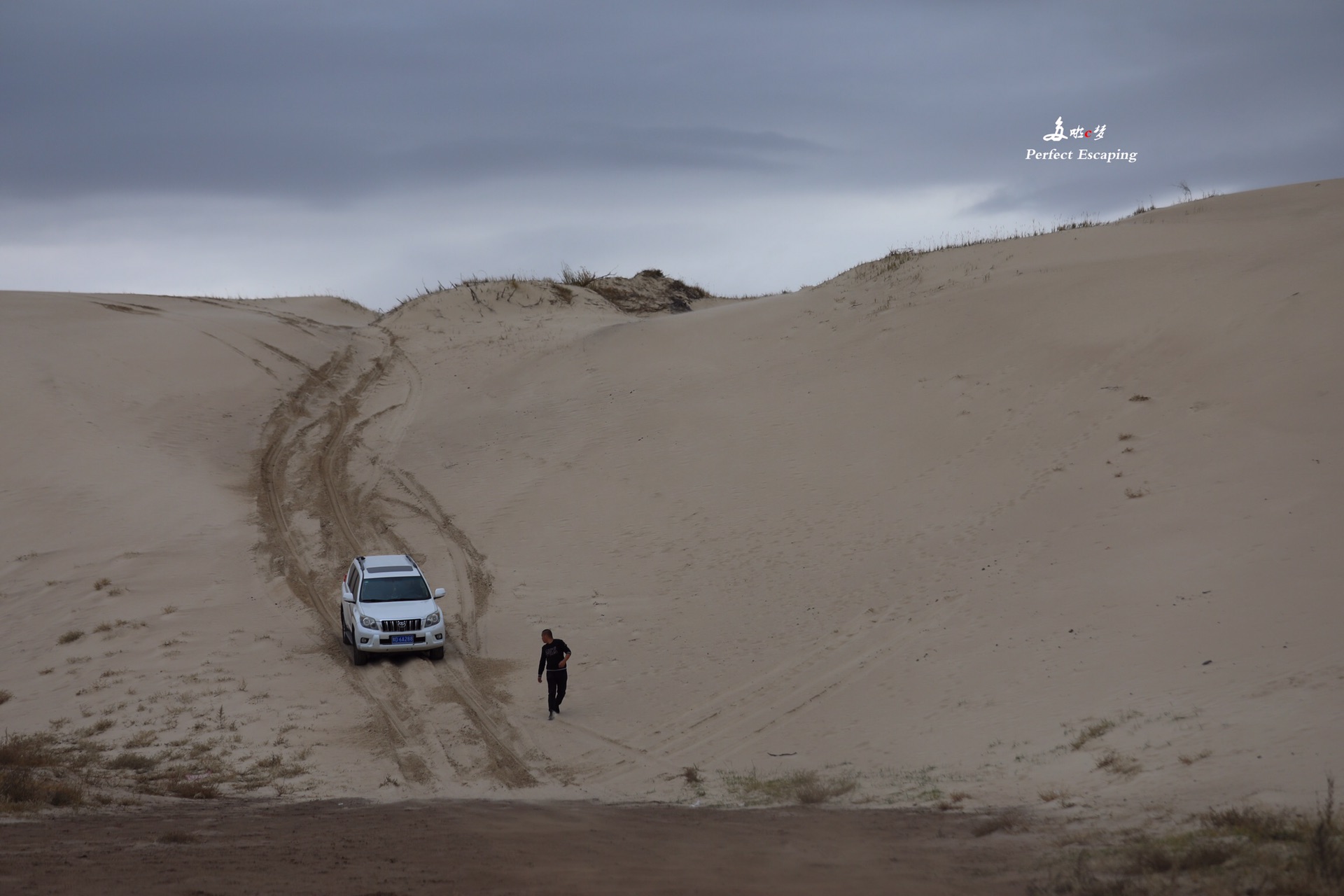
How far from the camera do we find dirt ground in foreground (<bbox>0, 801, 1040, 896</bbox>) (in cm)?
763

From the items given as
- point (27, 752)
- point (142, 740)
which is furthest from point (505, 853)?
point (142, 740)

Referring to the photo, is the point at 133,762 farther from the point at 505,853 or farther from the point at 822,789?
the point at 822,789

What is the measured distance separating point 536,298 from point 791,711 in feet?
104

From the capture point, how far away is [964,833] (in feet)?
30.2

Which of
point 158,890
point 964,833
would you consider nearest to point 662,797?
point 964,833

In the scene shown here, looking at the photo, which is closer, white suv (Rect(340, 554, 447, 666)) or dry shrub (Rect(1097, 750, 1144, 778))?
dry shrub (Rect(1097, 750, 1144, 778))

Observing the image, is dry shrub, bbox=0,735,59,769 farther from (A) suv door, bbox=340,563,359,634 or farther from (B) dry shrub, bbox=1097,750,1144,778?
(B) dry shrub, bbox=1097,750,1144,778

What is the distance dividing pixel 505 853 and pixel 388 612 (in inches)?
393

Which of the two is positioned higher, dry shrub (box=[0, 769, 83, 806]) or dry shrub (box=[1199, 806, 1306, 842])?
dry shrub (box=[1199, 806, 1306, 842])

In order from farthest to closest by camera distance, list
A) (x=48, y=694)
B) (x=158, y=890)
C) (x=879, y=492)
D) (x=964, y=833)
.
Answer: (x=879, y=492) → (x=48, y=694) → (x=964, y=833) → (x=158, y=890)

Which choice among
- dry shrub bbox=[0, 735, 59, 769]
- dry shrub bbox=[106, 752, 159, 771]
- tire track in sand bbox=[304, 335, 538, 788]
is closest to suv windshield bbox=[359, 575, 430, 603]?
tire track in sand bbox=[304, 335, 538, 788]

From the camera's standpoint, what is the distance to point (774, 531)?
2153 centimetres

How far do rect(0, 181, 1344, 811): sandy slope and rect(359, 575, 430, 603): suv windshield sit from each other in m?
1.22

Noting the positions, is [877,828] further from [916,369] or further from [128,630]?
[916,369]
